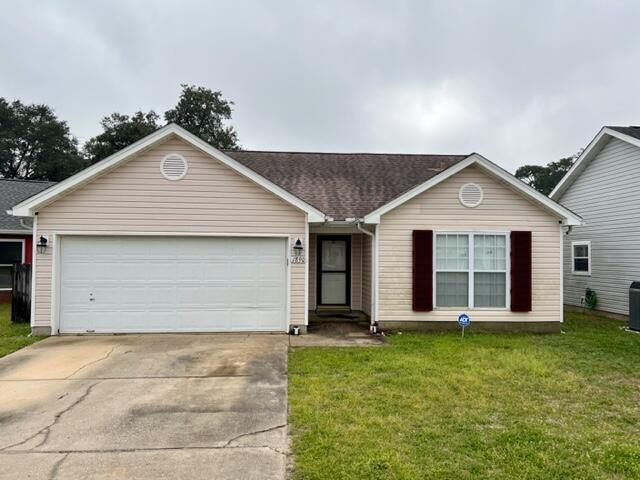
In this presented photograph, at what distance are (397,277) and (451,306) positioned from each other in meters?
Result: 1.44

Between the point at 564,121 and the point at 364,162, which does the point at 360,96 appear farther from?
the point at 564,121

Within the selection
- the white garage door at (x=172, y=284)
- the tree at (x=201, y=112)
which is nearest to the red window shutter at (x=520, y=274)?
the white garage door at (x=172, y=284)

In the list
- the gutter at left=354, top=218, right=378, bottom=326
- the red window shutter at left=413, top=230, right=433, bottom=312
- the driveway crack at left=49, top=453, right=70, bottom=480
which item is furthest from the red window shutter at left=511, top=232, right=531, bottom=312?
the driveway crack at left=49, top=453, right=70, bottom=480

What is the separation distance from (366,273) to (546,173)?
5141cm

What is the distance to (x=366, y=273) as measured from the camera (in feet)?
36.6

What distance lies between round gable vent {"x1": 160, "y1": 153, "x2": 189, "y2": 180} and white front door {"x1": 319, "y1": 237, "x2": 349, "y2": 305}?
4421mm

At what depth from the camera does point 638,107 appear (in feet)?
64.7

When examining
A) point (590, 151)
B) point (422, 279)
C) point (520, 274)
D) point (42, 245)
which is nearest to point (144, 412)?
point (42, 245)

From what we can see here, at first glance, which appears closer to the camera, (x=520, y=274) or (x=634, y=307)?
(x=520, y=274)

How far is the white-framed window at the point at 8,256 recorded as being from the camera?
47.2ft

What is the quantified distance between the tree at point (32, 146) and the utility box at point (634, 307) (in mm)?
41303

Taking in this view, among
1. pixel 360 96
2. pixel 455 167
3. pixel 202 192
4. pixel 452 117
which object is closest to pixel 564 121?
pixel 452 117

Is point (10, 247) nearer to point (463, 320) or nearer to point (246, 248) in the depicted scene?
point (246, 248)

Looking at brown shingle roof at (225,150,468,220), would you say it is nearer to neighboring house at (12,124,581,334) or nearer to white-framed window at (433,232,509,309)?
neighboring house at (12,124,581,334)
